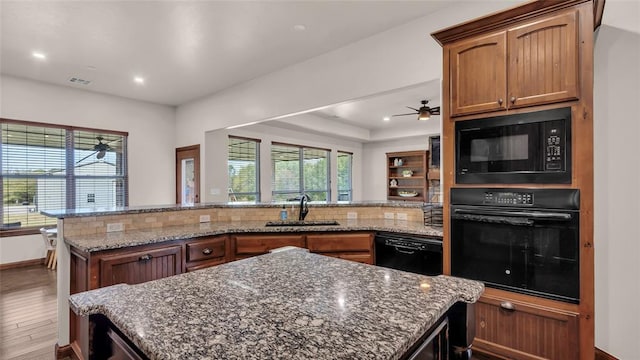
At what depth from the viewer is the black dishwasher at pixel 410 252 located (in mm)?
2562

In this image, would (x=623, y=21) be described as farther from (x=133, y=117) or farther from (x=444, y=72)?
(x=133, y=117)

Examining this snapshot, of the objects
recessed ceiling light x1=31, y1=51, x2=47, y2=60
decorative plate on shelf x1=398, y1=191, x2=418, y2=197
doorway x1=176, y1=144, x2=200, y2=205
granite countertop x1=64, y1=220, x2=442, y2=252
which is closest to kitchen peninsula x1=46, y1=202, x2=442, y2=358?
granite countertop x1=64, y1=220, x2=442, y2=252

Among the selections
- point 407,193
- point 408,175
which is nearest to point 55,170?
point 408,175

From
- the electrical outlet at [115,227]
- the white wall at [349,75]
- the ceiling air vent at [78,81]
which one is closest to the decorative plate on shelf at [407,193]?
the white wall at [349,75]

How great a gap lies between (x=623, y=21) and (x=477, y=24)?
2.96 ft

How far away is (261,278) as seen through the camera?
4.05 feet

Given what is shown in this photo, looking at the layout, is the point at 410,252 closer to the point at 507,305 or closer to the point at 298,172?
the point at 507,305

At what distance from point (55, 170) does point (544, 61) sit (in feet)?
21.8

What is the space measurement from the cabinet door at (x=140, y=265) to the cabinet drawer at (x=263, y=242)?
1.86 feet

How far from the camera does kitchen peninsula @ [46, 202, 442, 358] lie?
233 cm

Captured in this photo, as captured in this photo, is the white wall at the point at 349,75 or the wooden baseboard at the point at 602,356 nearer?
the wooden baseboard at the point at 602,356

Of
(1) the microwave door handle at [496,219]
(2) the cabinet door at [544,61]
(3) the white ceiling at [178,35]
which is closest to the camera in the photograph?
(2) the cabinet door at [544,61]

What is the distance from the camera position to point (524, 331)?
2.04 m

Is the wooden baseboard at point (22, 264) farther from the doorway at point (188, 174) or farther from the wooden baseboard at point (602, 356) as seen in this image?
the wooden baseboard at point (602, 356)
